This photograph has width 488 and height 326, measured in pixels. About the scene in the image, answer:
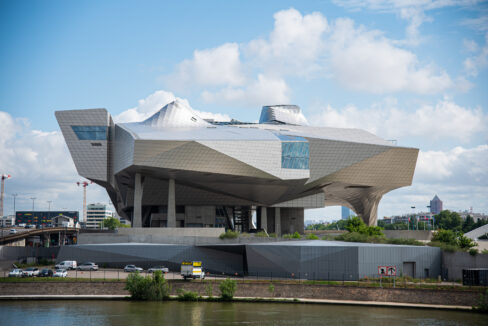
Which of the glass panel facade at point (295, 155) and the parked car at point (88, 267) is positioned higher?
the glass panel facade at point (295, 155)

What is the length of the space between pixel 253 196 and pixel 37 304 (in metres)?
51.8

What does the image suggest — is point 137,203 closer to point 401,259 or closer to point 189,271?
point 189,271

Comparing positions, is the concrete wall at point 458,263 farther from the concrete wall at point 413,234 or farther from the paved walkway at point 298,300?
the concrete wall at point 413,234

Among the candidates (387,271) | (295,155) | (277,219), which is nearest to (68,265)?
(295,155)

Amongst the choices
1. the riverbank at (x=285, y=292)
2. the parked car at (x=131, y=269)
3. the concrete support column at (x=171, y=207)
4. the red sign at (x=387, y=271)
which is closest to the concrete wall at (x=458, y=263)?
the red sign at (x=387, y=271)

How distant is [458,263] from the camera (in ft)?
172

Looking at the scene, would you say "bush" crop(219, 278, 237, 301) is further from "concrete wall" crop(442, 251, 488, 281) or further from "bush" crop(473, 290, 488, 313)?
"concrete wall" crop(442, 251, 488, 281)

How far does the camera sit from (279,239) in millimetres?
64625

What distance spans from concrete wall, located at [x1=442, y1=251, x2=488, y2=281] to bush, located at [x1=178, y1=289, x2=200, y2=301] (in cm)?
2509

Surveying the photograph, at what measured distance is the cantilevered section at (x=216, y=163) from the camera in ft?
229

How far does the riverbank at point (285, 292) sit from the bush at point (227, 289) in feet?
4.48

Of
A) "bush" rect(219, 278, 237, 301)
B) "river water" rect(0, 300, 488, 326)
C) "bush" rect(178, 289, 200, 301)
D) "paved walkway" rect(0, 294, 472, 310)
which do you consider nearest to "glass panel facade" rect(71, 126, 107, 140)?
"paved walkway" rect(0, 294, 472, 310)

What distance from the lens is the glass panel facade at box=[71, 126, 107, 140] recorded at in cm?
7656

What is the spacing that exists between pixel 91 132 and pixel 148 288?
37.5 metres
